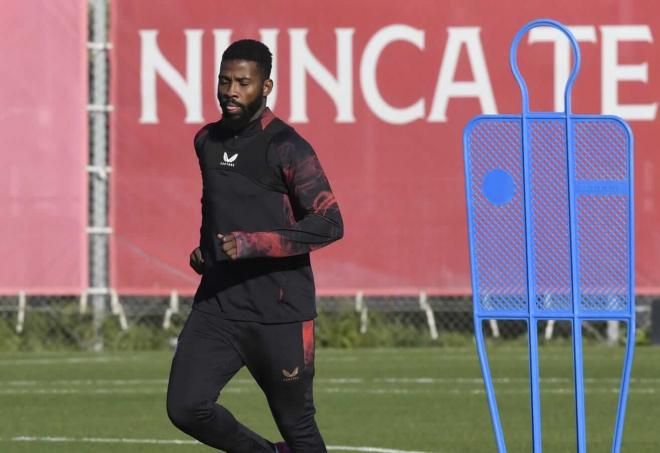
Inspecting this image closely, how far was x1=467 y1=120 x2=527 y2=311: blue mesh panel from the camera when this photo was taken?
7387 millimetres

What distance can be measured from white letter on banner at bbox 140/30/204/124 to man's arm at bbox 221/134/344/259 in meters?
9.85

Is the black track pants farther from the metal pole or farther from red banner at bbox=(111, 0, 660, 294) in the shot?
the metal pole

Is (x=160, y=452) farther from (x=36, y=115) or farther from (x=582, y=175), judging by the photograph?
(x=36, y=115)

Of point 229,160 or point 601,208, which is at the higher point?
point 229,160

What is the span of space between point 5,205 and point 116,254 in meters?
1.10

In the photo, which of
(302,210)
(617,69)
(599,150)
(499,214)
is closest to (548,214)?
(499,214)

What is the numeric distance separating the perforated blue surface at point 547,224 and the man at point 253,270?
66 centimetres

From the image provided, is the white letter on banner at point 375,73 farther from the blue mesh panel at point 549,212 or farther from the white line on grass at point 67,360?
the blue mesh panel at point 549,212

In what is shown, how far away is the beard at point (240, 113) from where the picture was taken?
7137 millimetres

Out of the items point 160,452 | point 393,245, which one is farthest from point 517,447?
point 393,245

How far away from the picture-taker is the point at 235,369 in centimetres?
732

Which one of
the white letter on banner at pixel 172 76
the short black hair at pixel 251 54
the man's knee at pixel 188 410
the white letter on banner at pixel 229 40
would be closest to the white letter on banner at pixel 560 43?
the white letter on banner at pixel 229 40

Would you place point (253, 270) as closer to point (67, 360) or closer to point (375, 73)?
point (67, 360)

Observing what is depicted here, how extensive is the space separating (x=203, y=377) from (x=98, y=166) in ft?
32.3
